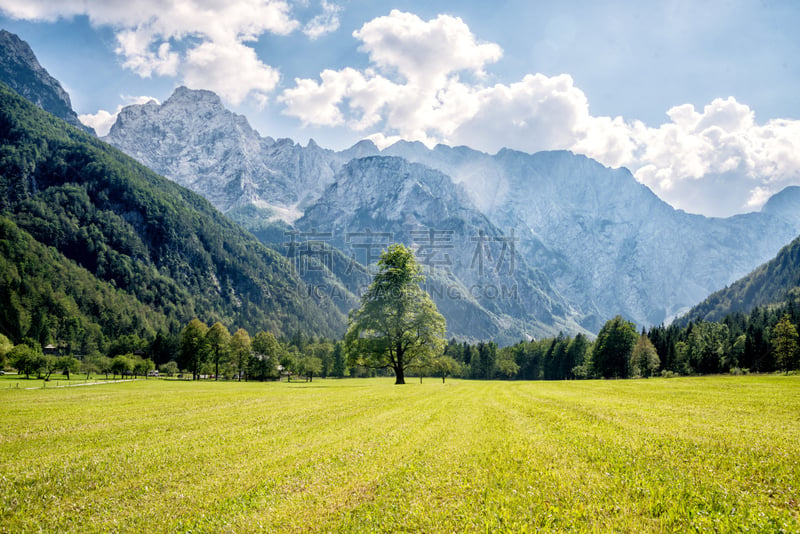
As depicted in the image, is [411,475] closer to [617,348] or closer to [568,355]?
[617,348]

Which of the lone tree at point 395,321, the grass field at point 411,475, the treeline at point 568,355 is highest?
the lone tree at point 395,321

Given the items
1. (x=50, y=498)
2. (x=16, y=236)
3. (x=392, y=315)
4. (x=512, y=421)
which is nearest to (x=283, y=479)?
(x=50, y=498)

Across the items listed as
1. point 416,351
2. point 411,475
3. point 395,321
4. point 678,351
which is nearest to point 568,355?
point 678,351

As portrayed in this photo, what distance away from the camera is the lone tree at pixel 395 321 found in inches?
1786

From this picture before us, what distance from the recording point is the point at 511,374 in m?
160

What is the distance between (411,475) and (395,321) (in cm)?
3608

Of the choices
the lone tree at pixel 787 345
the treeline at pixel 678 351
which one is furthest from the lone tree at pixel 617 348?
the lone tree at pixel 787 345

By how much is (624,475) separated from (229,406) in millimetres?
19994

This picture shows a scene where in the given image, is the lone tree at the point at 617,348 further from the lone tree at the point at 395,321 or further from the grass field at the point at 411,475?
the grass field at the point at 411,475

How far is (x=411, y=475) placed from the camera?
356 inches

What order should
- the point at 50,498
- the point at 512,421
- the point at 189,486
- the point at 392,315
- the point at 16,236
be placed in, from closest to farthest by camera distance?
the point at 50,498
the point at 189,486
the point at 512,421
the point at 392,315
the point at 16,236

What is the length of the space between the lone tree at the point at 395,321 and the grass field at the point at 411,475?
29.3m

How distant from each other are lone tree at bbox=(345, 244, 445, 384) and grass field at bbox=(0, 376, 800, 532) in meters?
29.3

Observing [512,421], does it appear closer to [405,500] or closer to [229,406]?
[405,500]
